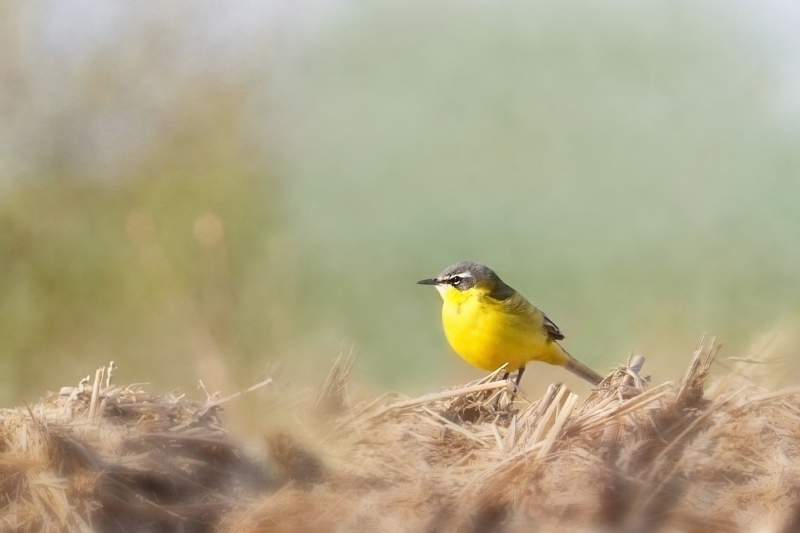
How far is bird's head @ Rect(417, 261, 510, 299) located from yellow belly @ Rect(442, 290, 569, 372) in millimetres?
60

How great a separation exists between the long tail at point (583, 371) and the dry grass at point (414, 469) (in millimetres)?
442

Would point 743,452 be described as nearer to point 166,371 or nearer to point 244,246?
point 166,371

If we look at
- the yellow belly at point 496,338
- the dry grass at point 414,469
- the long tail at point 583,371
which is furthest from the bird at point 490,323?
the dry grass at point 414,469

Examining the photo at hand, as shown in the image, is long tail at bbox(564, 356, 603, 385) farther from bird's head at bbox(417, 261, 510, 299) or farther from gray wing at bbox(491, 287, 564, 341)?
bird's head at bbox(417, 261, 510, 299)

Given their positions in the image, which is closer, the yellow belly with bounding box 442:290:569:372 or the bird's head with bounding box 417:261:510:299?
the yellow belly with bounding box 442:290:569:372

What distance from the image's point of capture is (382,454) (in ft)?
4.11

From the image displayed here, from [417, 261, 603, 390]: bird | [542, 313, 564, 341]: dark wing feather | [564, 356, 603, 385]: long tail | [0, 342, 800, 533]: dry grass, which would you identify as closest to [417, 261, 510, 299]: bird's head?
[417, 261, 603, 390]: bird

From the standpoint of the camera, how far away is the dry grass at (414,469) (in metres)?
1.13

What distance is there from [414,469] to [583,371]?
0.97 meters

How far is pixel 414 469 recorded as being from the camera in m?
1.24

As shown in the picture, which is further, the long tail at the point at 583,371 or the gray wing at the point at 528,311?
the gray wing at the point at 528,311

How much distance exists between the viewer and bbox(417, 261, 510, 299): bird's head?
2930 mm

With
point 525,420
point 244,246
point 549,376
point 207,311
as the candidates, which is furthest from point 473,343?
point 207,311

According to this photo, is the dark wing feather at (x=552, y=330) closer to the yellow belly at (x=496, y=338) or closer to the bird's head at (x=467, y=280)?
the yellow belly at (x=496, y=338)
